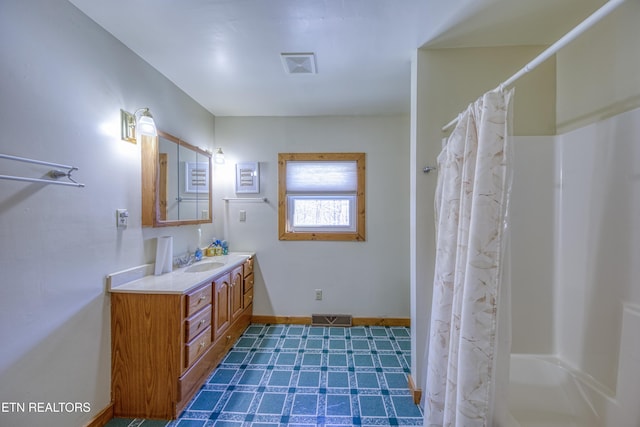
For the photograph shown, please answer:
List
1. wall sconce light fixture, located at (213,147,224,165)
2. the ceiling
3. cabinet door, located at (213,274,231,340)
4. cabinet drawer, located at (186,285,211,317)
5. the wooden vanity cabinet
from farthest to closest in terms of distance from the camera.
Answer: wall sconce light fixture, located at (213,147,224,165) → cabinet door, located at (213,274,231,340) → cabinet drawer, located at (186,285,211,317) → the wooden vanity cabinet → the ceiling

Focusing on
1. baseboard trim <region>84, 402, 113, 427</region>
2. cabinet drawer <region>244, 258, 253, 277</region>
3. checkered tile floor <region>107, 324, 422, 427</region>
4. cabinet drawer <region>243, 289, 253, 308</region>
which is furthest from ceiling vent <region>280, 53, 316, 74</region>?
baseboard trim <region>84, 402, 113, 427</region>

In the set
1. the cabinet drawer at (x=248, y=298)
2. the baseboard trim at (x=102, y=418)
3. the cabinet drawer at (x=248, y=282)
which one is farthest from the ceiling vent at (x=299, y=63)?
the baseboard trim at (x=102, y=418)

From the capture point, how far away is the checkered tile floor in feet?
5.46

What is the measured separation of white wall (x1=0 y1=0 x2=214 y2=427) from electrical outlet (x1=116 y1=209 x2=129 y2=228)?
41 mm

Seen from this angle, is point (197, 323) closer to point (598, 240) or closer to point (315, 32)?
point (315, 32)

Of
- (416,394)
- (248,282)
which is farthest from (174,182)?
(416,394)

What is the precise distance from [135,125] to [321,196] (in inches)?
72.1

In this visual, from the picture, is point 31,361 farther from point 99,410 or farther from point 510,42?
point 510,42

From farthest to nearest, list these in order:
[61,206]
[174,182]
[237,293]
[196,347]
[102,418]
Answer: [237,293]
[174,182]
[196,347]
[102,418]
[61,206]

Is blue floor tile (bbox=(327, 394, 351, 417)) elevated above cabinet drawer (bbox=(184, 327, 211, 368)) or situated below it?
below

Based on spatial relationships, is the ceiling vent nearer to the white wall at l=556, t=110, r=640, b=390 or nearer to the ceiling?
the ceiling

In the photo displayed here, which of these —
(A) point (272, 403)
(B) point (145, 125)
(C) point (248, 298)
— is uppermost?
(B) point (145, 125)

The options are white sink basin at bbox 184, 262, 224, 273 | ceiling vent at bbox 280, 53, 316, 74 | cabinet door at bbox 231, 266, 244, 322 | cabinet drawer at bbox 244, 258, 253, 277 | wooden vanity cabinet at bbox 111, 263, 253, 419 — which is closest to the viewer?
wooden vanity cabinet at bbox 111, 263, 253, 419

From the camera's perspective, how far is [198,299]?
185cm
